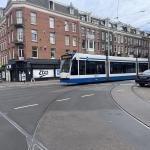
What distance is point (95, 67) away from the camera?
27.3 meters

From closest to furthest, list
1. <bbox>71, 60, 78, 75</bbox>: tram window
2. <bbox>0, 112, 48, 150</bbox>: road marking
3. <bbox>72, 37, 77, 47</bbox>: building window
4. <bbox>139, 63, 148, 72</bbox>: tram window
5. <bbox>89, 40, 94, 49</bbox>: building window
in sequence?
<bbox>0, 112, 48, 150</bbox>: road marking < <bbox>71, 60, 78, 75</bbox>: tram window < <bbox>139, 63, 148, 72</bbox>: tram window < <bbox>72, 37, 77, 47</bbox>: building window < <bbox>89, 40, 94, 49</bbox>: building window

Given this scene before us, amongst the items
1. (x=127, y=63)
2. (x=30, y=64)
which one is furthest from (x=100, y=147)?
(x=30, y=64)

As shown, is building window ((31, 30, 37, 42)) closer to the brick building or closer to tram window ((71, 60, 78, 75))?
the brick building

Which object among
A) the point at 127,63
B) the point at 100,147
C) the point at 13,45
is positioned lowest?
the point at 100,147

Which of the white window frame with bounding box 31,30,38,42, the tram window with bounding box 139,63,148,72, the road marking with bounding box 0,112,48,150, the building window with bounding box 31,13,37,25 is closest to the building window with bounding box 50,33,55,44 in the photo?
the white window frame with bounding box 31,30,38,42

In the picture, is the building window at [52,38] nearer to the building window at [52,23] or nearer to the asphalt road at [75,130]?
the building window at [52,23]

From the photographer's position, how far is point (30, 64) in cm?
4425

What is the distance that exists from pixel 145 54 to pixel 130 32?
10.7m

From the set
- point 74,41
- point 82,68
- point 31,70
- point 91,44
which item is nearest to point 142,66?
point 82,68

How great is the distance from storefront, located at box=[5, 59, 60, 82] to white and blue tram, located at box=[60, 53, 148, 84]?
16407 mm

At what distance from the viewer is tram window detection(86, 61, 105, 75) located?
2628cm

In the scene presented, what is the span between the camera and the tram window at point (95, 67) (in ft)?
86.2

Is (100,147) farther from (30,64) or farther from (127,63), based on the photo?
(30,64)

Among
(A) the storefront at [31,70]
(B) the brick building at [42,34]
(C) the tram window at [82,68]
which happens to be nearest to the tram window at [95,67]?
(C) the tram window at [82,68]
